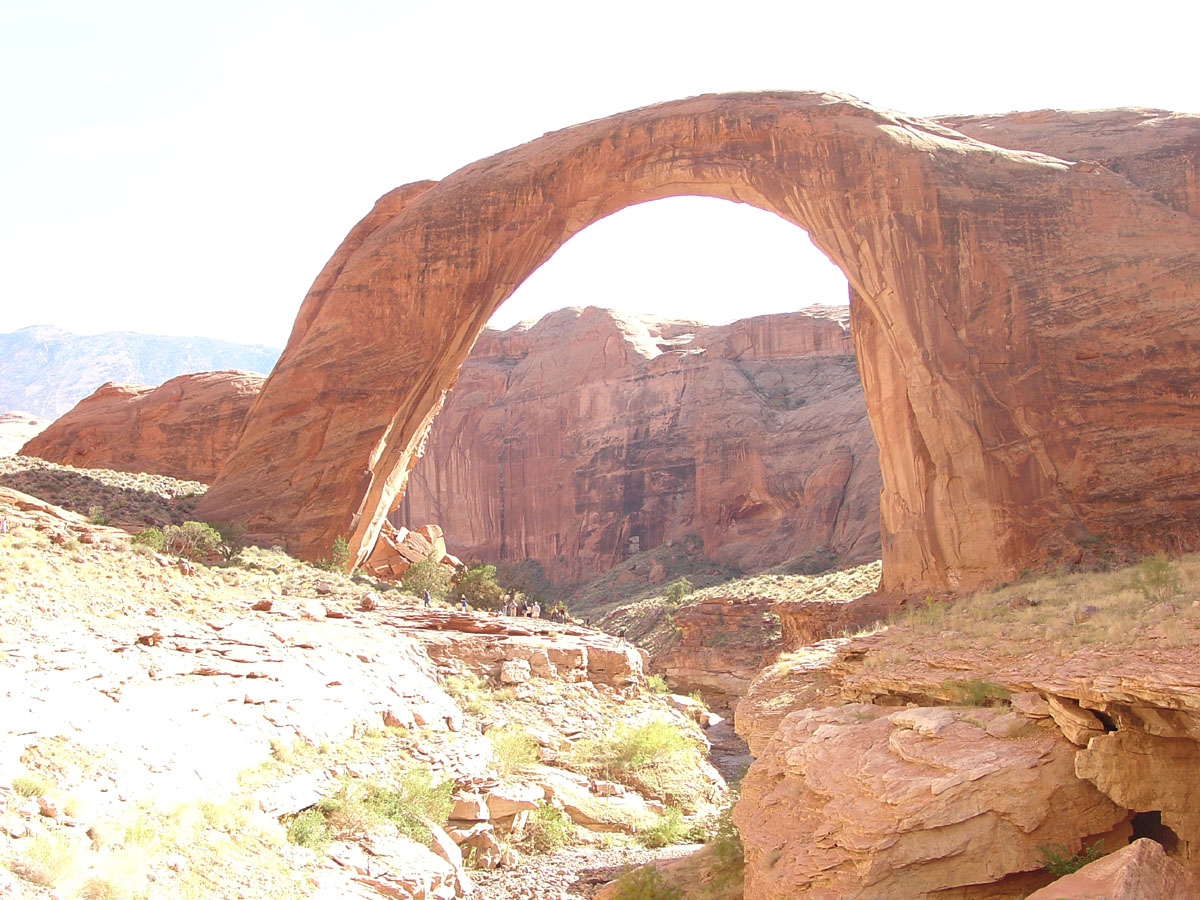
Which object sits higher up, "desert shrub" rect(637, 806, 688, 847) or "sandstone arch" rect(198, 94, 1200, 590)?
"sandstone arch" rect(198, 94, 1200, 590)

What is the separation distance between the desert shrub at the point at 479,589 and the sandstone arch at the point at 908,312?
10.6 ft

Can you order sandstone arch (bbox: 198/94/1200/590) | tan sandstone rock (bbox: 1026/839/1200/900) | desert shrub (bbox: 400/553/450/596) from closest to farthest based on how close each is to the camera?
1. tan sandstone rock (bbox: 1026/839/1200/900)
2. sandstone arch (bbox: 198/94/1200/590)
3. desert shrub (bbox: 400/553/450/596)

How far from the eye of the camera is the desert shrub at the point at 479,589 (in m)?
28.4

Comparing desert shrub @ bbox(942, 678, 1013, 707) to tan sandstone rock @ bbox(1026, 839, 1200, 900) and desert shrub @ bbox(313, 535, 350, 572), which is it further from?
desert shrub @ bbox(313, 535, 350, 572)

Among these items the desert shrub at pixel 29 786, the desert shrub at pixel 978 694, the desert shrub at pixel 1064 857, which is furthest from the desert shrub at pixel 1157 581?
the desert shrub at pixel 29 786

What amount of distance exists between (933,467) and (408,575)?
535 inches

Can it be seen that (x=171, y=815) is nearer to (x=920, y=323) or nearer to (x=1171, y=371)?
(x=920, y=323)

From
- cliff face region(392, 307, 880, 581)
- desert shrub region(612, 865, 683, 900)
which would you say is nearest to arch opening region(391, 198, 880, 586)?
cliff face region(392, 307, 880, 581)

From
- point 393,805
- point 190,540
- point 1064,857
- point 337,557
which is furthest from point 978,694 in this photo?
point 337,557

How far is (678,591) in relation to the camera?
131 ft

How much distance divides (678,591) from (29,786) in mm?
32514

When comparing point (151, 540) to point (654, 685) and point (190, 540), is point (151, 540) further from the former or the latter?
point (654, 685)

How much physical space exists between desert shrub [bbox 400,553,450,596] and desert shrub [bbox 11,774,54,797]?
628 inches

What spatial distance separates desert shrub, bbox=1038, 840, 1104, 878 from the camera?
7.81 meters
